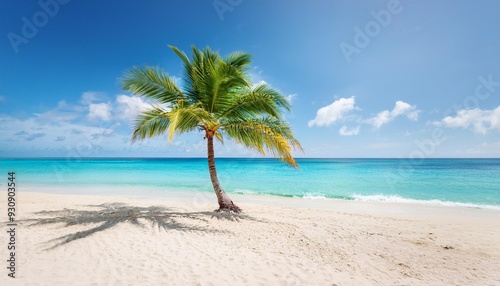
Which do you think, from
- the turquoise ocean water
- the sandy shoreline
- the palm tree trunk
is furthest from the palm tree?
the turquoise ocean water

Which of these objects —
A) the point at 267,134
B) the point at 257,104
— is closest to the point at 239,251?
the point at 267,134

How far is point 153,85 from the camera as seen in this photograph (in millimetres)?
7676

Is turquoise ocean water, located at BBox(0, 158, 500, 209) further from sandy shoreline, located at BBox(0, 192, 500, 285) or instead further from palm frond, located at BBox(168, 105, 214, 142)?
palm frond, located at BBox(168, 105, 214, 142)

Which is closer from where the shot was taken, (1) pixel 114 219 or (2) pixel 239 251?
(2) pixel 239 251

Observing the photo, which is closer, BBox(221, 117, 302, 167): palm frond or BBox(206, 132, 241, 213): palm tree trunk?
BBox(221, 117, 302, 167): palm frond

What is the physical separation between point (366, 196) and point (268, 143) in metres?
11.8

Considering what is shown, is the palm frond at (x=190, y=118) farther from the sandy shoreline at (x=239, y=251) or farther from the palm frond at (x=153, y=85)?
the sandy shoreline at (x=239, y=251)

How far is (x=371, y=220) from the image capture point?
8344 millimetres

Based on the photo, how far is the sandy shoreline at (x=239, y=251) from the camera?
3820mm

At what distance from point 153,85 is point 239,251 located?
5.67 meters

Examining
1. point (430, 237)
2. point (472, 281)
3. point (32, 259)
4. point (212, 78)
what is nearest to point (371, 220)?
point (430, 237)

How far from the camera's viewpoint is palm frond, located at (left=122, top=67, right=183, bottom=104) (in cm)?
750

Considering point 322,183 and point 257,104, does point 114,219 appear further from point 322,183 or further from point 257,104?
point 322,183

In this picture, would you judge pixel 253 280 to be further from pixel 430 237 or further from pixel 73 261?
pixel 430 237
